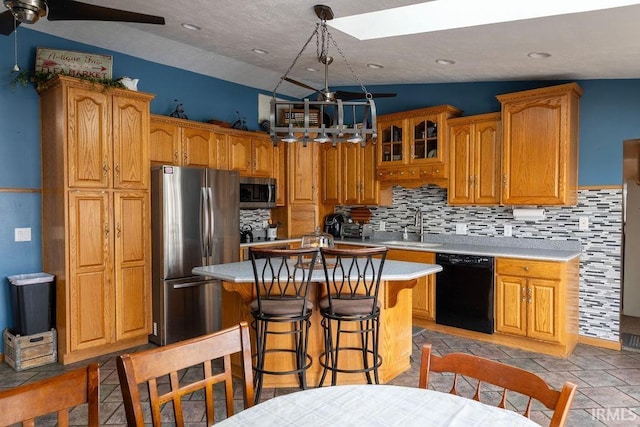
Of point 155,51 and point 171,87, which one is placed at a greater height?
point 155,51

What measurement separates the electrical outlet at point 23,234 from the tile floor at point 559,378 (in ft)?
3.51

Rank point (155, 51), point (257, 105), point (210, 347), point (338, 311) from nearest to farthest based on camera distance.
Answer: point (210, 347) → point (338, 311) → point (155, 51) → point (257, 105)

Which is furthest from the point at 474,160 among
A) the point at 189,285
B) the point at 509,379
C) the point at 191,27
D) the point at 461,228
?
the point at 509,379

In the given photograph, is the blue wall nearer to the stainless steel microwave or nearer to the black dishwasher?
the stainless steel microwave

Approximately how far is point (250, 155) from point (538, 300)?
A: 3.58 meters

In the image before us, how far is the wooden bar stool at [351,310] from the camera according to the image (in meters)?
2.78

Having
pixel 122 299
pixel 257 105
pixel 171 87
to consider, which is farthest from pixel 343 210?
pixel 122 299

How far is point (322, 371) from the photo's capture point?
10.4 ft

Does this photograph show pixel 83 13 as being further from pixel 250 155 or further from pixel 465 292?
pixel 465 292

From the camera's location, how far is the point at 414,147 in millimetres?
5129

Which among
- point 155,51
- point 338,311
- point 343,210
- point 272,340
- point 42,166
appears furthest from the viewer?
point 343,210

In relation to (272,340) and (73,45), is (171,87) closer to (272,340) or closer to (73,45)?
(73,45)

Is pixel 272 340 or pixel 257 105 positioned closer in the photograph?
pixel 272 340

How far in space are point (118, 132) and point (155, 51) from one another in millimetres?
1142
